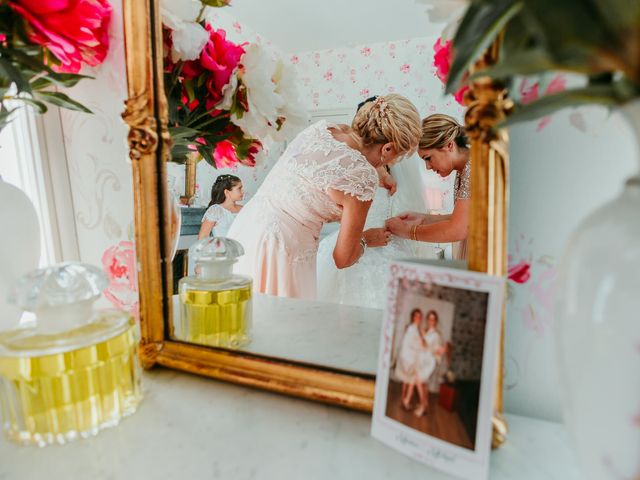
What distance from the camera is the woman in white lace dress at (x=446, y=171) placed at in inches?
18.4

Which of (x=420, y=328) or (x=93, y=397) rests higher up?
(x=420, y=328)

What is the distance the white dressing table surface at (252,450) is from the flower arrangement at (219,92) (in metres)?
0.37

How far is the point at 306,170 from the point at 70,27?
0.42 metres

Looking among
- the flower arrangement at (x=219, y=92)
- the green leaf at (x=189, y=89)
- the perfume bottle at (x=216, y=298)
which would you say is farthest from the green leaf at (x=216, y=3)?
the perfume bottle at (x=216, y=298)

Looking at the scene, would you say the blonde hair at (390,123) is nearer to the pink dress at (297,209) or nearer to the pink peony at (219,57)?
the pink dress at (297,209)

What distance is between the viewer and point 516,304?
49cm

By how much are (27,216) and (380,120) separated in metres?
0.58

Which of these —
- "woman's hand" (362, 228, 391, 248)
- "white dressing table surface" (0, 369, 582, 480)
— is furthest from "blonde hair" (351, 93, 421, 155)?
"white dressing table surface" (0, 369, 582, 480)

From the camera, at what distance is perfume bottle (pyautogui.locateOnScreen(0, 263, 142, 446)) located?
1.55 feet

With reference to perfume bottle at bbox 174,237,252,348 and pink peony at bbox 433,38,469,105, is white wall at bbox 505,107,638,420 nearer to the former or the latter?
pink peony at bbox 433,38,469,105

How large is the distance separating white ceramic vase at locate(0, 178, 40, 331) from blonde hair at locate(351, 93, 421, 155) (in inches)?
21.5

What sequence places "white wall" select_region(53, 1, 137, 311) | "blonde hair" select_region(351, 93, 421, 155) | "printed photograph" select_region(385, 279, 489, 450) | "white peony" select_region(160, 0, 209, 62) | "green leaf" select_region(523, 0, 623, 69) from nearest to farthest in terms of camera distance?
"green leaf" select_region(523, 0, 623, 69)
"printed photograph" select_region(385, 279, 489, 450)
"blonde hair" select_region(351, 93, 421, 155)
"white peony" select_region(160, 0, 209, 62)
"white wall" select_region(53, 1, 137, 311)

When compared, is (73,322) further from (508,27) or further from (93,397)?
(508,27)

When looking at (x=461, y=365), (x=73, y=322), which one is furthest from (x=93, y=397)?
(x=461, y=365)
